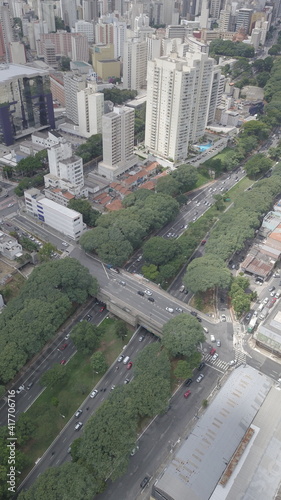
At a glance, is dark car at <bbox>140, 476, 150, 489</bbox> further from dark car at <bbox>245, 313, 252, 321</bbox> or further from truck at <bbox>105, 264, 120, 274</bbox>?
truck at <bbox>105, 264, 120, 274</bbox>

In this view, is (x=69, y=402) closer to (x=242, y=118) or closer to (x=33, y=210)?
(x=33, y=210)

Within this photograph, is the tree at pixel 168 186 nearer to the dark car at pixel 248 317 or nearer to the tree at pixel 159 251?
the tree at pixel 159 251

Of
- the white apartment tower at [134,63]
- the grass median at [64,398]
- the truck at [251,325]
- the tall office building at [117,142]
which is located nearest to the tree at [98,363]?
the grass median at [64,398]

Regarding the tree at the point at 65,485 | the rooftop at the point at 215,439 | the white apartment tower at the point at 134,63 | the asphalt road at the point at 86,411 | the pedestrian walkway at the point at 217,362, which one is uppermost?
the white apartment tower at the point at 134,63

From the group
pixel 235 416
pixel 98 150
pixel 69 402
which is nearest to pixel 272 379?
pixel 235 416

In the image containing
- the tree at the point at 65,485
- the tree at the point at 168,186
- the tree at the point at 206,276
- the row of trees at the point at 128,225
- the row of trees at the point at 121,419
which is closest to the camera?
the tree at the point at 65,485

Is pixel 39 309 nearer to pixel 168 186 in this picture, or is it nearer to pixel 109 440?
pixel 109 440

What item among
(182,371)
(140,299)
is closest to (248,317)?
(182,371)
